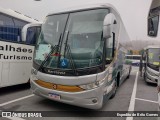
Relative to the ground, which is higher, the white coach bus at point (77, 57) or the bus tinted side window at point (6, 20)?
the bus tinted side window at point (6, 20)

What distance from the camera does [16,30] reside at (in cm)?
783

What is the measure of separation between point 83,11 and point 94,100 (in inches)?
106

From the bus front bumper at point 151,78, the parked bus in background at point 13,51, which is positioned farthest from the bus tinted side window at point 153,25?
the bus front bumper at point 151,78

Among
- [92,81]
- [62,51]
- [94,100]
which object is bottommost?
[94,100]

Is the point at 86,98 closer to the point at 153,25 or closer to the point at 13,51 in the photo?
the point at 153,25

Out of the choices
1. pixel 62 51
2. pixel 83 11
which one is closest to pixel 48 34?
pixel 62 51

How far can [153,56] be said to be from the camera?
11734 millimetres

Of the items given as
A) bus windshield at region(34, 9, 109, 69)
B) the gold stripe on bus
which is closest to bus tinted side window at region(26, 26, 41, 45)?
bus windshield at region(34, 9, 109, 69)

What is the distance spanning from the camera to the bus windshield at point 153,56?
1145cm

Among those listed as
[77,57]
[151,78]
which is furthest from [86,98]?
[151,78]

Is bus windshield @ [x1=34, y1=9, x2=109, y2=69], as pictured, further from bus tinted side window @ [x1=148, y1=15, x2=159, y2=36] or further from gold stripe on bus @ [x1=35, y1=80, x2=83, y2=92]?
bus tinted side window @ [x1=148, y1=15, x2=159, y2=36]

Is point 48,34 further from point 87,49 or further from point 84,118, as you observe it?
point 84,118

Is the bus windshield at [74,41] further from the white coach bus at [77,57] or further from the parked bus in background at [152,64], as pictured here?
the parked bus in background at [152,64]

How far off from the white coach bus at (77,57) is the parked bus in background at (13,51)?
5.26 ft
